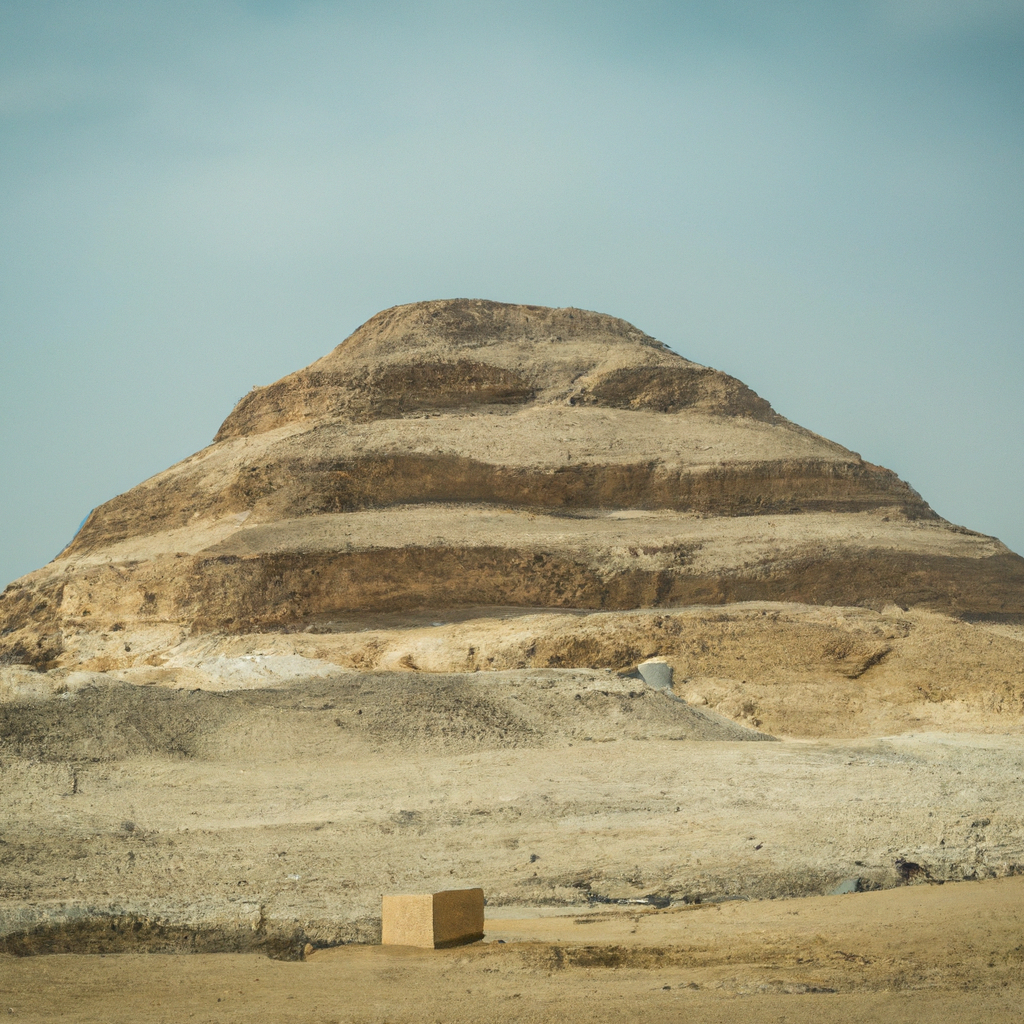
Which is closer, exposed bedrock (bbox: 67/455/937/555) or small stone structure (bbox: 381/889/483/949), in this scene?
small stone structure (bbox: 381/889/483/949)

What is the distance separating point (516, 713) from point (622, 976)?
8112 mm

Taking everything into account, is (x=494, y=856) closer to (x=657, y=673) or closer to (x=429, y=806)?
(x=429, y=806)

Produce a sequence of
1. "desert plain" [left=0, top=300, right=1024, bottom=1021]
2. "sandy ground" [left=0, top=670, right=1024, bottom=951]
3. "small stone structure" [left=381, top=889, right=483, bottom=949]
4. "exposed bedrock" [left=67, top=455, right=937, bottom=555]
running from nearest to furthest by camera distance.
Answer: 1. "desert plain" [left=0, top=300, right=1024, bottom=1021]
2. "small stone structure" [left=381, top=889, right=483, bottom=949]
3. "sandy ground" [left=0, top=670, right=1024, bottom=951]
4. "exposed bedrock" [left=67, top=455, right=937, bottom=555]

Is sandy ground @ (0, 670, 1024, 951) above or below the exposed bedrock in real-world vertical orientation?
below

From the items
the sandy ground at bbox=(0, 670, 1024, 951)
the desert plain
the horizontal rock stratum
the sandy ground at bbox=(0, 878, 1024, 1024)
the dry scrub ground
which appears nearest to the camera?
the sandy ground at bbox=(0, 878, 1024, 1024)

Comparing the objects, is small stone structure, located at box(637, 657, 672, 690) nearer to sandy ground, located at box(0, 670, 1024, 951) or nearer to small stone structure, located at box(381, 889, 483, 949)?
sandy ground, located at box(0, 670, 1024, 951)

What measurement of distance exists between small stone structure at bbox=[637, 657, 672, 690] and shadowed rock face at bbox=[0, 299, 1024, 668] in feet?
11.4

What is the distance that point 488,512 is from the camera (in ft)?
73.6

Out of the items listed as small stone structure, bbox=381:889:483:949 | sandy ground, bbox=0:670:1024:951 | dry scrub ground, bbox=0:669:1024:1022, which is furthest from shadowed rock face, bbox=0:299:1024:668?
small stone structure, bbox=381:889:483:949

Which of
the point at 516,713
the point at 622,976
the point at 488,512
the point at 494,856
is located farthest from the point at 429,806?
the point at 488,512

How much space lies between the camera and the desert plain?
5.40 meters

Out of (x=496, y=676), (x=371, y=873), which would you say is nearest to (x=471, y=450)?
(x=496, y=676)

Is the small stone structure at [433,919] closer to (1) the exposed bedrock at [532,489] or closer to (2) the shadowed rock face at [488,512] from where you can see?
(2) the shadowed rock face at [488,512]

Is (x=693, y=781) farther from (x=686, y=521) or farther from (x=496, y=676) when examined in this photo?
(x=686, y=521)
